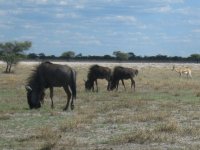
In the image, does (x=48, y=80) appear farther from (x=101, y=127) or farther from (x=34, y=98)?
(x=101, y=127)

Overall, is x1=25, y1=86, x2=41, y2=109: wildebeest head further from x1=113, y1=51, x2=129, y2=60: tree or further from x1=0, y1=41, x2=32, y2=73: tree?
x1=113, y1=51, x2=129, y2=60: tree

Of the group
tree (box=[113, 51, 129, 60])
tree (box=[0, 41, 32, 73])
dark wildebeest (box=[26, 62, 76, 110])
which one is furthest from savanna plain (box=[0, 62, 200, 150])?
tree (box=[113, 51, 129, 60])

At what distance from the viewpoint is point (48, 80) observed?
23609 millimetres

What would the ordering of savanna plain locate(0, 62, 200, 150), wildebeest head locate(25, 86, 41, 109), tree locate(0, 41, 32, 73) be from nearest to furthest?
1. savanna plain locate(0, 62, 200, 150)
2. wildebeest head locate(25, 86, 41, 109)
3. tree locate(0, 41, 32, 73)

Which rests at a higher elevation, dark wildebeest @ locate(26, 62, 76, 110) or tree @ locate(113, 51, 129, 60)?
dark wildebeest @ locate(26, 62, 76, 110)

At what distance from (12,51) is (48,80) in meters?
53.8

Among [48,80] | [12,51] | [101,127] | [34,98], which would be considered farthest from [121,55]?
[101,127]

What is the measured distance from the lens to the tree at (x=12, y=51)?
72.8 metres

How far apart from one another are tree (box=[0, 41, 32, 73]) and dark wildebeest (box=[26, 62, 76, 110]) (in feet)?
161

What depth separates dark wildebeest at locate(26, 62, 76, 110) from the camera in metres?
23.4

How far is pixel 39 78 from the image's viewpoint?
77.7ft

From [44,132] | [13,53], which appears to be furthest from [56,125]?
[13,53]

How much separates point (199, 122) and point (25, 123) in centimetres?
581

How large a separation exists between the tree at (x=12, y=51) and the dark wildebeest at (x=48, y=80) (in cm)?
4897
